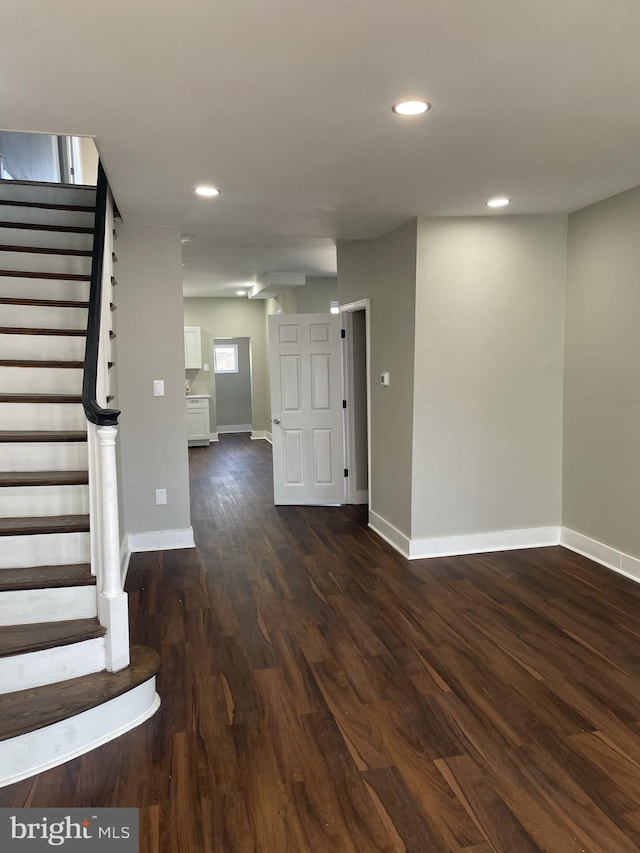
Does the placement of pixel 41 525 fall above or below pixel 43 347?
below

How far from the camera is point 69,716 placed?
2309 millimetres

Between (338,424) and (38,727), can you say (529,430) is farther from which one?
(38,727)

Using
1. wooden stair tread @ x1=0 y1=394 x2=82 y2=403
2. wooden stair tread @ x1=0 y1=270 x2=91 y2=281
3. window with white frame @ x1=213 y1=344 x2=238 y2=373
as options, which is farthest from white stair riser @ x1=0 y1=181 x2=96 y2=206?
window with white frame @ x1=213 y1=344 x2=238 y2=373

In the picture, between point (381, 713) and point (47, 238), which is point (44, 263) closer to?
point (47, 238)

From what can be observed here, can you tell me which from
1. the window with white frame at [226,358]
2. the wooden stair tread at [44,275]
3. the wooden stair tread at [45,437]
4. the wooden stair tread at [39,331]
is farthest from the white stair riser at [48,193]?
the window with white frame at [226,358]

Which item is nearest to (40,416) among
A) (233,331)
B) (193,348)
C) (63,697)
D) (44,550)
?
(44,550)

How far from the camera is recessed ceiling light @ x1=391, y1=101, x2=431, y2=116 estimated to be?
2432mm

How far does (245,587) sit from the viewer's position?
408cm

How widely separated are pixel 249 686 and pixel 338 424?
364 centimetres

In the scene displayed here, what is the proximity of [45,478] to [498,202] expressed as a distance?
10.4 ft

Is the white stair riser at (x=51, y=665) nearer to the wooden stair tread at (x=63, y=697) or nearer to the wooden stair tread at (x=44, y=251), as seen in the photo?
the wooden stair tread at (x=63, y=697)

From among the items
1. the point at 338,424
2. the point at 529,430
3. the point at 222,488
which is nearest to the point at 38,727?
the point at 529,430

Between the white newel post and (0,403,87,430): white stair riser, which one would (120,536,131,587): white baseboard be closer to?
(0,403,87,430): white stair riser

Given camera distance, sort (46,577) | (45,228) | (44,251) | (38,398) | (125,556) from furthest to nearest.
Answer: (125,556) < (45,228) < (44,251) < (38,398) < (46,577)
